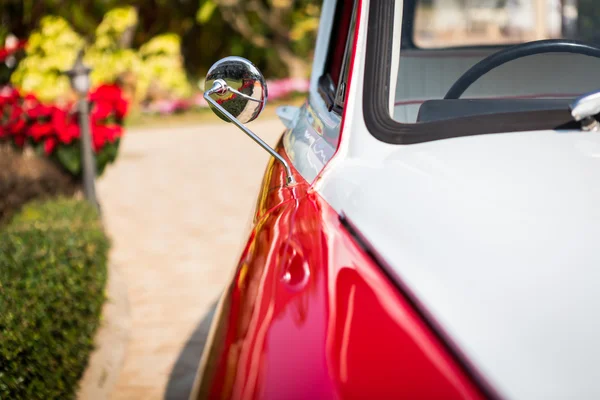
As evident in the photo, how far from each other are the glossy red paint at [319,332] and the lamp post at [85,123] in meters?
4.36

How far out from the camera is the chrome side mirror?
6.38ft

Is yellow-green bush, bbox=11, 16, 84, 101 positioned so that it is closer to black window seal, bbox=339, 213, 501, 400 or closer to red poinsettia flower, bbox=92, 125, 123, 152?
red poinsettia flower, bbox=92, 125, 123, 152

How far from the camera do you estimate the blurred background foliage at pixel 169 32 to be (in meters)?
15.8

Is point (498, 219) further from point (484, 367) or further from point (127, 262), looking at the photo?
point (127, 262)

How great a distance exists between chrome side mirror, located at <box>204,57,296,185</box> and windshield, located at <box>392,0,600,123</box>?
1.17 feet

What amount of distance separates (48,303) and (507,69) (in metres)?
2.00

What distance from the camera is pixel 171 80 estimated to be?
16.7 meters

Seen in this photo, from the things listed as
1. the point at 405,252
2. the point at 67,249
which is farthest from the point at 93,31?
the point at 405,252

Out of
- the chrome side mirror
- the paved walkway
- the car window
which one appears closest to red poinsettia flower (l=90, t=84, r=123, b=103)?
the paved walkway

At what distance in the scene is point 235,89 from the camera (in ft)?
6.41

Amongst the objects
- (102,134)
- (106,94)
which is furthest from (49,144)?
(106,94)

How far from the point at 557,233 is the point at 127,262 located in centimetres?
514

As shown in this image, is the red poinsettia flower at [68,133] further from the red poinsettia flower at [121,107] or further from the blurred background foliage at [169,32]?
the blurred background foliage at [169,32]

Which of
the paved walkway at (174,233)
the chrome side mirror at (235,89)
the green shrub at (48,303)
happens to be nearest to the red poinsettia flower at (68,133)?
the paved walkway at (174,233)
